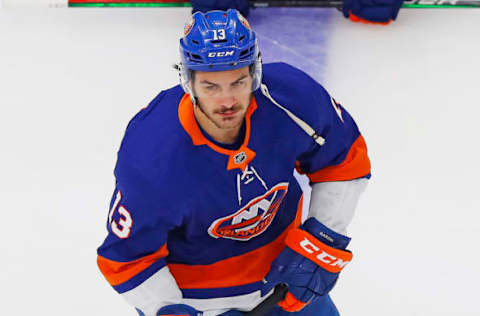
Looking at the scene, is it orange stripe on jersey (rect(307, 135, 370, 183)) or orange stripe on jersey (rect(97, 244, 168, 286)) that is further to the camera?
orange stripe on jersey (rect(307, 135, 370, 183))

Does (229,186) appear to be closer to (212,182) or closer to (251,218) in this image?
(212,182)

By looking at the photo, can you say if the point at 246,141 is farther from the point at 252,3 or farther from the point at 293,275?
the point at 252,3

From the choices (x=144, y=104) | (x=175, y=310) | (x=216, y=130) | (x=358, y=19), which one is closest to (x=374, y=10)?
(x=358, y=19)

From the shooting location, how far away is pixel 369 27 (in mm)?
3850

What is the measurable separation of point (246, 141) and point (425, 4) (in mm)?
2835

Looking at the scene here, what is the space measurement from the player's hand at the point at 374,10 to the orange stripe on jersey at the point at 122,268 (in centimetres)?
259

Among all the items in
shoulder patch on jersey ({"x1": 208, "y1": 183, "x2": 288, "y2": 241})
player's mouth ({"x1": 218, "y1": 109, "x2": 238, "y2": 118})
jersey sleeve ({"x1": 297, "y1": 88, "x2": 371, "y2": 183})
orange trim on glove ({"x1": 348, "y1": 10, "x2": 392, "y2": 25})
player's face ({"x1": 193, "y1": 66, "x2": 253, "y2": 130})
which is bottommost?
orange trim on glove ({"x1": 348, "y1": 10, "x2": 392, "y2": 25})

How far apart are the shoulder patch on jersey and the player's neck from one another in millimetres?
173

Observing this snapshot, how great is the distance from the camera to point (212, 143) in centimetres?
155

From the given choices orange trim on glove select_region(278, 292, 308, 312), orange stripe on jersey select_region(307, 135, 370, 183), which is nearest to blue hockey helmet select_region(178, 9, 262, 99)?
orange stripe on jersey select_region(307, 135, 370, 183)

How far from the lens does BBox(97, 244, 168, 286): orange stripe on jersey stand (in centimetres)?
161

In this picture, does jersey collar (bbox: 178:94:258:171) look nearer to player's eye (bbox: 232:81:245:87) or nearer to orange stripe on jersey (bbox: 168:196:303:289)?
player's eye (bbox: 232:81:245:87)

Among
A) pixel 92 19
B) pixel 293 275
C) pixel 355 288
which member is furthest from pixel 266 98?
pixel 92 19

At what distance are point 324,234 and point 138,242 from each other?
0.53 meters
